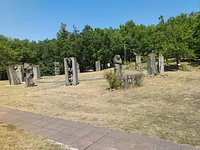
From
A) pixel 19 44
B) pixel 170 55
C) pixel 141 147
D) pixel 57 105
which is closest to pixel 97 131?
pixel 141 147

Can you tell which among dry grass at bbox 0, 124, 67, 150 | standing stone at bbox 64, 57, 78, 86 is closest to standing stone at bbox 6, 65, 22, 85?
standing stone at bbox 64, 57, 78, 86

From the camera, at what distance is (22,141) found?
13.5 feet

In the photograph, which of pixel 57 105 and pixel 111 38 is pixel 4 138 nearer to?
pixel 57 105

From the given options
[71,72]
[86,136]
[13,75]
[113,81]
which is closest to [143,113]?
[86,136]

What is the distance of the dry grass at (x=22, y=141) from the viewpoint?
3.83 metres

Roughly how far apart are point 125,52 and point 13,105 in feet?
103

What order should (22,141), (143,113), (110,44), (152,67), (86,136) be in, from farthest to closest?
(110,44), (152,67), (143,113), (86,136), (22,141)

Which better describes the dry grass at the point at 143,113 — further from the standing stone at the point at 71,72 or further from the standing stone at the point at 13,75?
the standing stone at the point at 13,75

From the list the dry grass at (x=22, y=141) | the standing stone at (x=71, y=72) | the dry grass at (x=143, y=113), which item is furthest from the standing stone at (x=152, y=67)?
the dry grass at (x=22, y=141)

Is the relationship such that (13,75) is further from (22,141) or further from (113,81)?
(22,141)

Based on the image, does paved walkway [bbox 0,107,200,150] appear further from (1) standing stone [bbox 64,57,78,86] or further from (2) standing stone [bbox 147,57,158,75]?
(2) standing stone [bbox 147,57,158,75]

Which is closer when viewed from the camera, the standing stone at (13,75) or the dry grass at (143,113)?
the dry grass at (143,113)

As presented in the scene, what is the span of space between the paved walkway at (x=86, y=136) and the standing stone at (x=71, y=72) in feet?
23.4

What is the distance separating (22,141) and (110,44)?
31.8 metres
